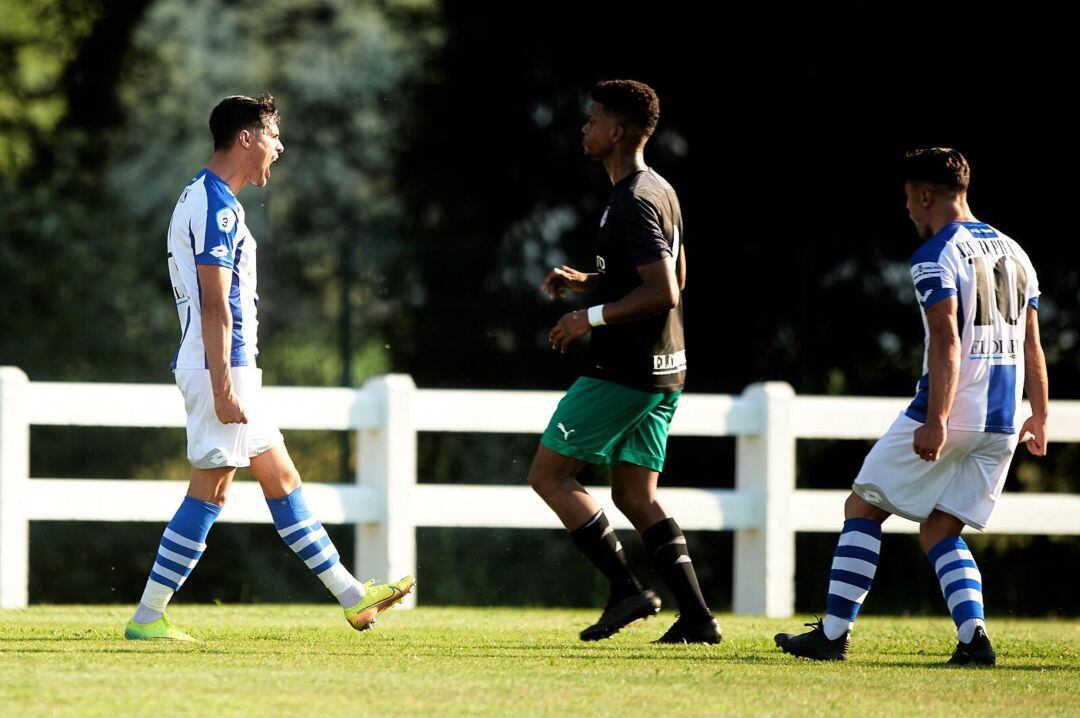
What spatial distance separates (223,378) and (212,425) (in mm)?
235

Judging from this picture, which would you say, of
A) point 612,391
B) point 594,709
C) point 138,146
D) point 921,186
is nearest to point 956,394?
point 921,186

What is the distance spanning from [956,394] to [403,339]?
5162 millimetres

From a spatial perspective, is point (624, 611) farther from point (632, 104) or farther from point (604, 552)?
point (632, 104)

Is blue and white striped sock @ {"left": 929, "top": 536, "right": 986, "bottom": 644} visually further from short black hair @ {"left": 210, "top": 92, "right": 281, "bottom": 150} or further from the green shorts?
short black hair @ {"left": 210, "top": 92, "right": 281, "bottom": 150}

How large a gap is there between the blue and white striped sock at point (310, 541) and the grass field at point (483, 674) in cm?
24

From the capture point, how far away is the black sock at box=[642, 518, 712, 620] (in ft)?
22.8

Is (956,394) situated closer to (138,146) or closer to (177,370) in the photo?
(177,370)

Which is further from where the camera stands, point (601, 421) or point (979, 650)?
point (601, 421)

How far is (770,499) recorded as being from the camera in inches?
379

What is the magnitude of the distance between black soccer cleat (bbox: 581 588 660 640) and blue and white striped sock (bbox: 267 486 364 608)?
988mm

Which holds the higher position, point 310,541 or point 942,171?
point 942,171

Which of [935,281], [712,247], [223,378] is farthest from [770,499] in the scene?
[223,378]

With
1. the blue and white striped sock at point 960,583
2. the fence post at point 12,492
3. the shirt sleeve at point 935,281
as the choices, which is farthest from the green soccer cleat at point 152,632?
the shirt sleeve at point 935,281

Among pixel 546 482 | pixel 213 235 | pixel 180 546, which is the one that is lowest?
pixel 180 546
